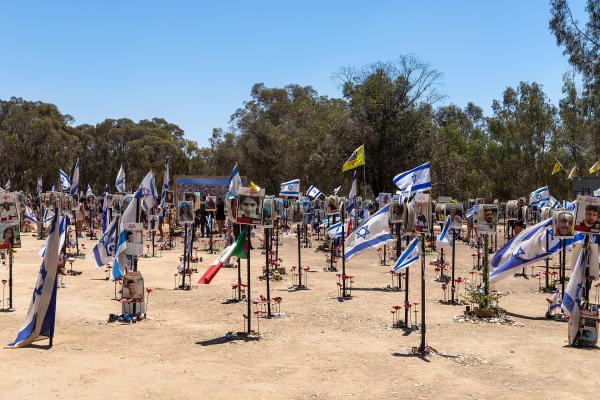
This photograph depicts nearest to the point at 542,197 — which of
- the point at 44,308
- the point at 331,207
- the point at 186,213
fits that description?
the point at 331,207

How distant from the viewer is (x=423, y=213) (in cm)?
1298

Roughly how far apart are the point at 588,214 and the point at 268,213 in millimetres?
7428

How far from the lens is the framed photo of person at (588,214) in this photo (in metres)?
13.6

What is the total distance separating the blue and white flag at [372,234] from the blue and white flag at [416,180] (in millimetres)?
2444

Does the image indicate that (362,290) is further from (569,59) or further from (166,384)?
(569,59)

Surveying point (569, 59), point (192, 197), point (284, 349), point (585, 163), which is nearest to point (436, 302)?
point (284, 349)

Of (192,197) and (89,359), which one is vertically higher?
(192,197)

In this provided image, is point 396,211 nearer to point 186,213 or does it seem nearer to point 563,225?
point 563,225

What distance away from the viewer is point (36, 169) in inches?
2958

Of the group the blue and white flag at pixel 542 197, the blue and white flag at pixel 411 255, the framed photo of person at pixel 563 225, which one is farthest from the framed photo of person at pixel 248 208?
the blue and white flag at pixel 542 197

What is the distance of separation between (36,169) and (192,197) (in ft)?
168

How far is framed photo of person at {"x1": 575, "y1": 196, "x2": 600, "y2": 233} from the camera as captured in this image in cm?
1355

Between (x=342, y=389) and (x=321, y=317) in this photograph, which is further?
(x=321, y=317)

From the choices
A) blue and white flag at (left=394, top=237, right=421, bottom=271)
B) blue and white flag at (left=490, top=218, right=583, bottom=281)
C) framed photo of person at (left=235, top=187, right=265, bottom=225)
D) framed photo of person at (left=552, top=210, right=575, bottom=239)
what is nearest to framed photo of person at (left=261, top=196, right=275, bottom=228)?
framed photo of person at (left=235, top=187, right=265, bottom=225)
